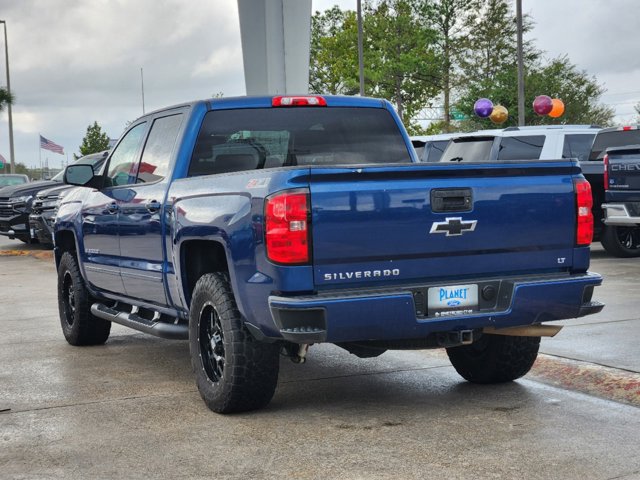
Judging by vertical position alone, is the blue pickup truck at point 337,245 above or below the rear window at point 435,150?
below

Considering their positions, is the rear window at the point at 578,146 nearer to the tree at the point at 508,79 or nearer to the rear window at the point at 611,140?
the rear window at the point at 611,140

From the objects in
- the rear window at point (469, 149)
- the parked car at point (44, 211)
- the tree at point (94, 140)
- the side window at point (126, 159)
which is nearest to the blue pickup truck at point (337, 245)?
the side window at point (126, 159)

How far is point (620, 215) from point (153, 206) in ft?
29.6

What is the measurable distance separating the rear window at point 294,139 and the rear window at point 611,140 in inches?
353

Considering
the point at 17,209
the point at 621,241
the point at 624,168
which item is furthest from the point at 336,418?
the point at 17,209

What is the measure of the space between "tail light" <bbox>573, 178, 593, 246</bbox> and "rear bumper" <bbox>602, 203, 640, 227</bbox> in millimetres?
8471

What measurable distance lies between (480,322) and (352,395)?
3.95ft

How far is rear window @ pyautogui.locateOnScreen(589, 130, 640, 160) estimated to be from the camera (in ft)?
50.0

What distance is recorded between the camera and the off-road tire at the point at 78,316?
28.1ft

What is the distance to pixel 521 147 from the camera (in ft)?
51.0

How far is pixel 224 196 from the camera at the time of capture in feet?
19.0

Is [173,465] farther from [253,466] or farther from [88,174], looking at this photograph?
[88,174]

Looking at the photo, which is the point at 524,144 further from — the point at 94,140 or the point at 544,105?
the point at 94,140

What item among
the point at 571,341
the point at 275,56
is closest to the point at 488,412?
the point at 571,341
